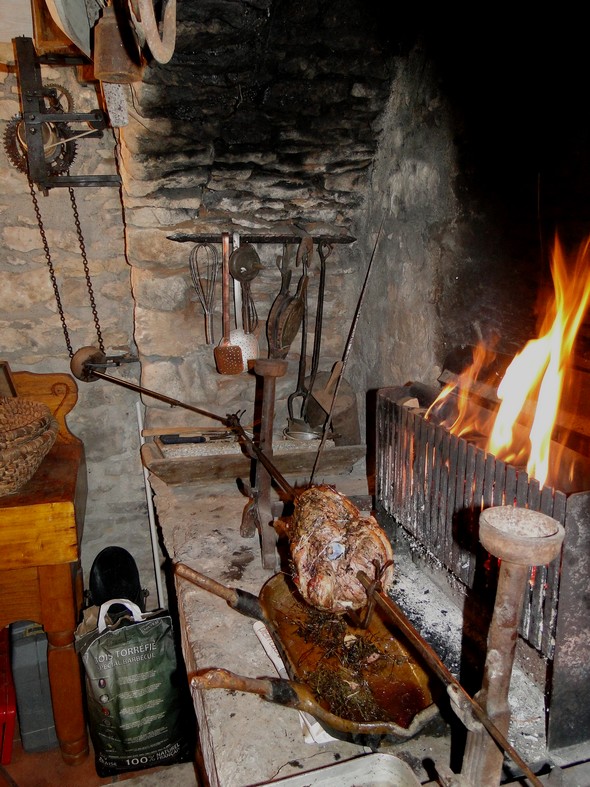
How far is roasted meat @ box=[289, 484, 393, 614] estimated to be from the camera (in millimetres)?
1444

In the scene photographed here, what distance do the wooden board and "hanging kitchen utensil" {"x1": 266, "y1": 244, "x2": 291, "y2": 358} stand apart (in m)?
0.70

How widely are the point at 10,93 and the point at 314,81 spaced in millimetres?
1651

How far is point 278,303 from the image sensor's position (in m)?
3.15

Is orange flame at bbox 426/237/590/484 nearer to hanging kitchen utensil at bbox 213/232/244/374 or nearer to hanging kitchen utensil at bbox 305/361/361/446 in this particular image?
hanging kitchen utensil at bbox 305/361/361/446

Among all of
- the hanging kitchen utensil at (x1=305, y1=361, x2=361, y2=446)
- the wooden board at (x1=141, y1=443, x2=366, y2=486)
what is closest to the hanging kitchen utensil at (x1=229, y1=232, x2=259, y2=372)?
the hanging kitchen utensil at (x1=305, y1=361, x2=361, y2=446)

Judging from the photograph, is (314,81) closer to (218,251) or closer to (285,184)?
(285,184)

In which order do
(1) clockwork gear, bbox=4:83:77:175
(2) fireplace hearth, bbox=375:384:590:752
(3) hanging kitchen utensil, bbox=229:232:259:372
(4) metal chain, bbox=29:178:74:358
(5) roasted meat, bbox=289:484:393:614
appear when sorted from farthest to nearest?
(3) hanging kitchen utensil, bbox=229:232:259:372 < (4) metal chain, bbox=29:178:74:358 < (1) clockwork gear, bbox=4:83:77:175 < (5) roasted meat, bbox=289:484:393:614 < (2) fireplace hearth, bbox=375:384:590:752

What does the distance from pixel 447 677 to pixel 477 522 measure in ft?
1.70

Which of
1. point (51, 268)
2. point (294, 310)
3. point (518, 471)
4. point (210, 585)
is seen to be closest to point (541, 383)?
point (518, 471)

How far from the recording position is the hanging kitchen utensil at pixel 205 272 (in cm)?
302

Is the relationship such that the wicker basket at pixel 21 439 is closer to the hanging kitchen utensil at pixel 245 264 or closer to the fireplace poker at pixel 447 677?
the hanging kitchen utensil at pixel 245 264

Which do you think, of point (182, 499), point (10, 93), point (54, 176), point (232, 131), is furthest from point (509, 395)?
point (10, 93)

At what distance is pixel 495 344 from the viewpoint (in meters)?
1.97

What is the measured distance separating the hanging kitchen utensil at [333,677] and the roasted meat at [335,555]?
0.54ft
